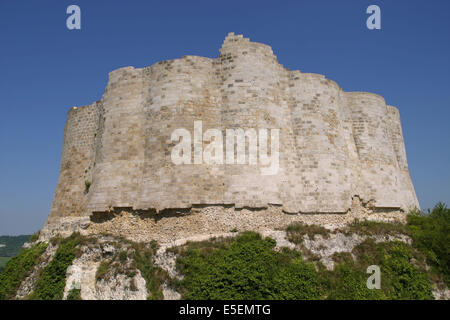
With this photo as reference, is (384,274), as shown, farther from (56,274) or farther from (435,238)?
(56,274)

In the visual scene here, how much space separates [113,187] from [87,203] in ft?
5.41

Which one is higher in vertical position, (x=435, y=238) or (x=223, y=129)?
(x=223, y=129)

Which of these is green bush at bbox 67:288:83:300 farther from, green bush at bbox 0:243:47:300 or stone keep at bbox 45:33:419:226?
stone keep at bbox 45:33:419:226

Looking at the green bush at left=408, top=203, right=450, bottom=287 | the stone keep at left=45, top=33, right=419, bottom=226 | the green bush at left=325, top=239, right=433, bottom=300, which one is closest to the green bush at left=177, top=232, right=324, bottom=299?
the green bush at left=325, top=239, right=433, bottom=300

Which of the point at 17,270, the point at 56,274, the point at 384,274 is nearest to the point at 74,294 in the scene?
the point at 56,274

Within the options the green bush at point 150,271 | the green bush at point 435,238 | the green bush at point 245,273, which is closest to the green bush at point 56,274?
the green bush at point 150,271

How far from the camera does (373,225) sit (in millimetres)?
15156

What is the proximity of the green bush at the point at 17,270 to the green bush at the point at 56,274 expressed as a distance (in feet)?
3.42

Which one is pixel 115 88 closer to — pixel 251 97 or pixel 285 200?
pixel 251 97

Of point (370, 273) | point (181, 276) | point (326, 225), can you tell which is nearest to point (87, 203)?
point (181, 276)

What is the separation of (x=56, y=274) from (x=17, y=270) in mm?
2243

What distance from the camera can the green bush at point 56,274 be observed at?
42.7 feet

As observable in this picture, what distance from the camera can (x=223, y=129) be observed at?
596 inches
